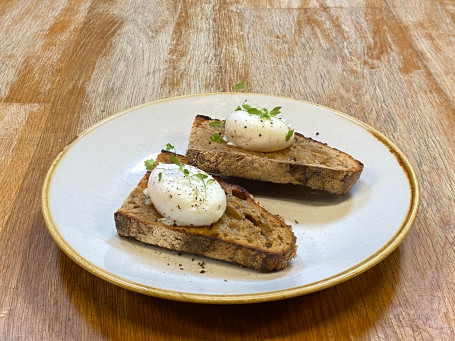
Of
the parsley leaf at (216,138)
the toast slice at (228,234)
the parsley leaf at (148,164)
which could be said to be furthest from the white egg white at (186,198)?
the parsley leaf at (216,138)

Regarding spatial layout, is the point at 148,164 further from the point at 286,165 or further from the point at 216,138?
the point at 286,165

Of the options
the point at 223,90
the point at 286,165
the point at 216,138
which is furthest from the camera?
the point at 223,90

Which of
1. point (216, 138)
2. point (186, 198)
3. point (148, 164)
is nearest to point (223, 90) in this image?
point (216, 138)

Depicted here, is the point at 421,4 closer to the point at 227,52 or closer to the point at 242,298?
the point at 227,52

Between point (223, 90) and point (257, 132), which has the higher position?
point (257, 132)

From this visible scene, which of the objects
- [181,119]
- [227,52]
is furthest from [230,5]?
[181,119]

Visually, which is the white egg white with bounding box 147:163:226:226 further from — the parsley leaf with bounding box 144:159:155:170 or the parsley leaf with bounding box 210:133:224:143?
A: the parsley leaf with bounding box 210:133:224:143

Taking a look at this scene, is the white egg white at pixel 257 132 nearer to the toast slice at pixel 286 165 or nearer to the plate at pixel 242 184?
the toast slice at pixel 286 165
